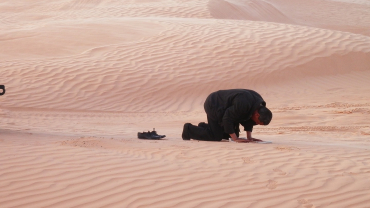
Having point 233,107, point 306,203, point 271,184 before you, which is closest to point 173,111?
point 233,107

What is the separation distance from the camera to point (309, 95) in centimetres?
1255

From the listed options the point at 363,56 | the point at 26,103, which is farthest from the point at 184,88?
the point at 363,56

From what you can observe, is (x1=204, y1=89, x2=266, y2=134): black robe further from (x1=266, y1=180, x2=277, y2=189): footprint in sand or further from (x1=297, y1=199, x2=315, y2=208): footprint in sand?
(x1=297, y1=199, x2=315, y2=208): footprint in sand

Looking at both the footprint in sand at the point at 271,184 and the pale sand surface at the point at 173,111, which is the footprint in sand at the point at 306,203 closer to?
the pale sand surface at the point at 173,111

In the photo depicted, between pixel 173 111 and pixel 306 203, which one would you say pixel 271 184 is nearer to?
pixel 306 203

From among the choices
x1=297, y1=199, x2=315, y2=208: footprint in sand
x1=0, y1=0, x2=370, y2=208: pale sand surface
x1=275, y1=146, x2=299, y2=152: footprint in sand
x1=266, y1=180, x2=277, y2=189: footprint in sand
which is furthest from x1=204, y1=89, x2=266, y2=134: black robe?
x1=297, y1=199, x2=315, y2=208: footprint in sand

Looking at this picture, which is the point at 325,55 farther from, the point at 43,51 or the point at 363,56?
the point at 43,51

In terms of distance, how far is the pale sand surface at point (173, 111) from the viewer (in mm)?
4285

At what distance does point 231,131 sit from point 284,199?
2012mm

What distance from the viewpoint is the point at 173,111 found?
Result: 1137cm

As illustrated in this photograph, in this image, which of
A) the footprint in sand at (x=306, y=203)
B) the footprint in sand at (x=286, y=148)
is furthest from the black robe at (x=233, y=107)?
the footprint in sand at (x=306, y=203)

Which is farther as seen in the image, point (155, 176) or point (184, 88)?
point (184, 88)

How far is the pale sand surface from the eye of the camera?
429 cm

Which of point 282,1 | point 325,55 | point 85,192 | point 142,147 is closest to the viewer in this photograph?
point 85,192
